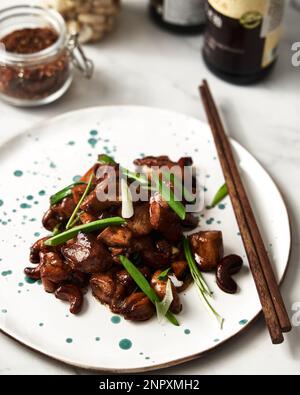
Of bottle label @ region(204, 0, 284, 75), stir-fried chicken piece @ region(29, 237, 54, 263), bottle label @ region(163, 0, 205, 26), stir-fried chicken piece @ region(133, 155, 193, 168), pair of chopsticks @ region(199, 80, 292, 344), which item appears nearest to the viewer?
pair of chopsticks @ region(199, 80, 292, 344)

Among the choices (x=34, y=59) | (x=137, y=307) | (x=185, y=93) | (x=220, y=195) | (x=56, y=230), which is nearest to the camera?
(x=137, y=307)

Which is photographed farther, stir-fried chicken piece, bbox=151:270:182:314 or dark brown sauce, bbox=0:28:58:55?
dark brown sauce, bbox=0:28:58:55

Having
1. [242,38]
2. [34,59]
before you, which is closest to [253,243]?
[242,38]

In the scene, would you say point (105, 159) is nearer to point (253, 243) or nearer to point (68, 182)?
point (68, 182)

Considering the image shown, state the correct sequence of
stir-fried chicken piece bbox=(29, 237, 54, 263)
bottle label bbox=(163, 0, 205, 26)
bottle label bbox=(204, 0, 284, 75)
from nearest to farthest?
1. stir-fried chicken piece bbox=(29, 237, 54, 263)
2. bottle label bbox=(204, 0, 284, 75)
3. bottle label bbox=(163, 0, 205, 26)

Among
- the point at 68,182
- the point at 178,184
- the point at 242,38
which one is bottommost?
the point at 68,182

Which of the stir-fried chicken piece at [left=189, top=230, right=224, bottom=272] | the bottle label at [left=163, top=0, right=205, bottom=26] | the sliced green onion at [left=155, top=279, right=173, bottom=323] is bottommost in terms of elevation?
the sliced green onion at [left=155, top=279, right=173, bottom=323]

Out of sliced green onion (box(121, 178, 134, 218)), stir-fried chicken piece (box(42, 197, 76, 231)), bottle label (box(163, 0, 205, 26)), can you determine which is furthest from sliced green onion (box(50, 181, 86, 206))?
bottle label (box(163, 0, 205, 26))

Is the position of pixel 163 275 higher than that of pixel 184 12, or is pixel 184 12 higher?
pixel 184 12

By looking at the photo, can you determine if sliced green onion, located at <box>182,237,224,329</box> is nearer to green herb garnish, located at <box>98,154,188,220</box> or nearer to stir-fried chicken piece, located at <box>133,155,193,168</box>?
green herb garnish, located at <box>98,154,188,220</box>
